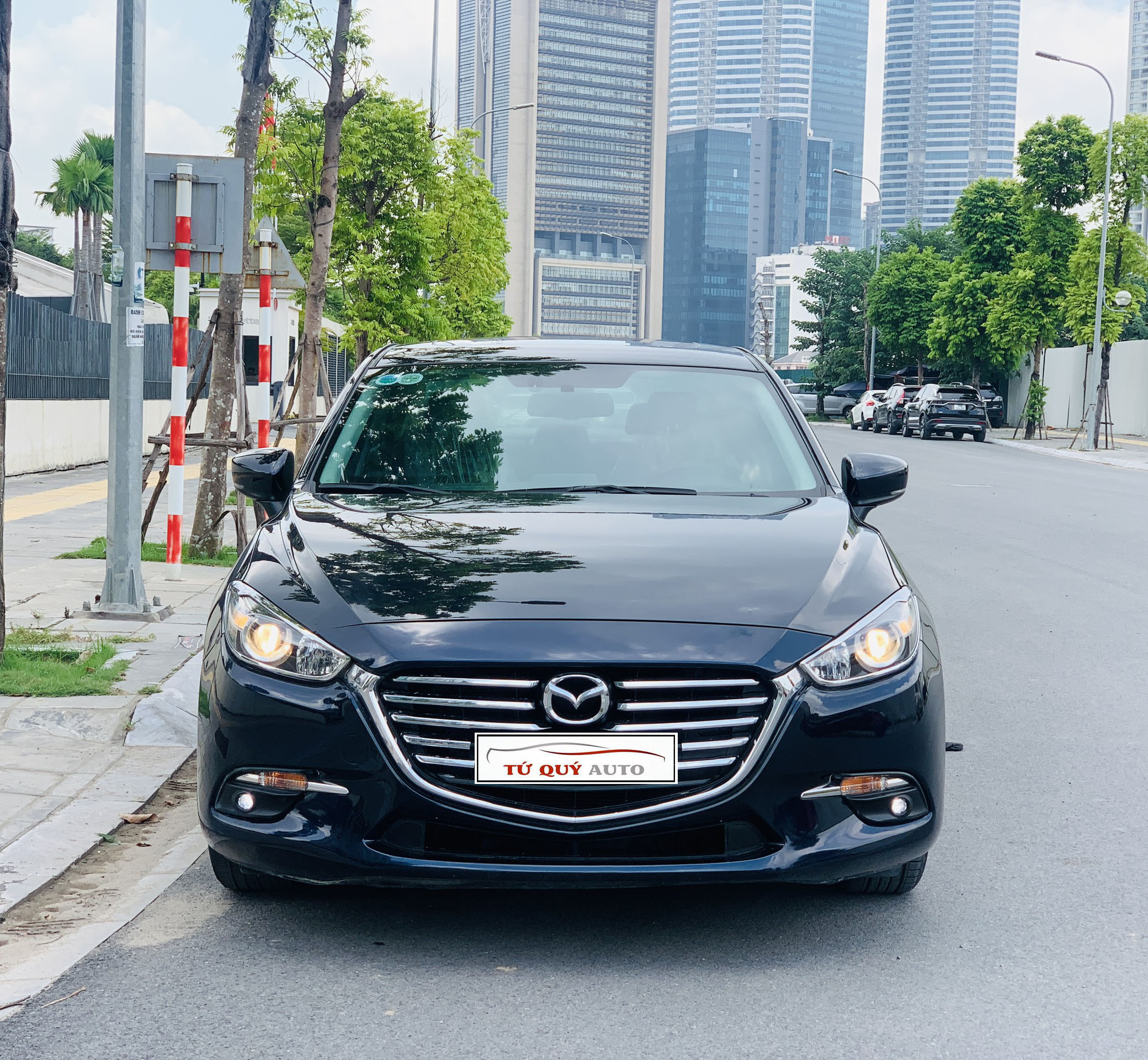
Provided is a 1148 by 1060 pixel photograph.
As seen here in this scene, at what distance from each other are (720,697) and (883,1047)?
81cm

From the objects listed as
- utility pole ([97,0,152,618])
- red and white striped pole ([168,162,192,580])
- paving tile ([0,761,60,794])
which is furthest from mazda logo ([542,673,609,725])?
red and white striped pole ([168,162,192,580])

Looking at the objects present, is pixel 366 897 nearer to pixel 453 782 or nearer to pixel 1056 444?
pixel 453 782

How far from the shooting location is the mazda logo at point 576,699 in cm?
343

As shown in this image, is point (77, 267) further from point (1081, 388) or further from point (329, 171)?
point (329, 171)

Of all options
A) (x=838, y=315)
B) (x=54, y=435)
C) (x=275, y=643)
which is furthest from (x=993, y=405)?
(x=275, y=643)

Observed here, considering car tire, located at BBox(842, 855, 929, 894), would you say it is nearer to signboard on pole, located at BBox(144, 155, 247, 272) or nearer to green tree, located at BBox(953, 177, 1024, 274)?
signboard on pole, located at BBox(144, 155, 247, 272)

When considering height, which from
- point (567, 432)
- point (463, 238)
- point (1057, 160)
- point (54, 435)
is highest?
point (1057, 160)

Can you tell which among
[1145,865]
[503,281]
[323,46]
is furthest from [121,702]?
[503,281]

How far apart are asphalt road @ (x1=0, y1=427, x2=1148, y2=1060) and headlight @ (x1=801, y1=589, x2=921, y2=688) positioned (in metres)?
0.67

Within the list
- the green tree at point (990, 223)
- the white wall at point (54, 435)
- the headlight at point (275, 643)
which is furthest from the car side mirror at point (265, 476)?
the green tree at point (990, 223)

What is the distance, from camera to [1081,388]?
48188 millimetres

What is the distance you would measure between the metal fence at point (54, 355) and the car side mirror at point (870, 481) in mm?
14690

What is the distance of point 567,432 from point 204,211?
215 inches

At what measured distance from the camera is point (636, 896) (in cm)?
407
